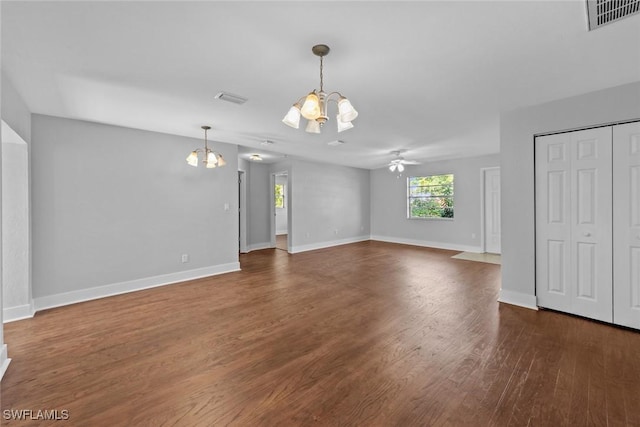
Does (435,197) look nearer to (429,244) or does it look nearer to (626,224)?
(429,244)

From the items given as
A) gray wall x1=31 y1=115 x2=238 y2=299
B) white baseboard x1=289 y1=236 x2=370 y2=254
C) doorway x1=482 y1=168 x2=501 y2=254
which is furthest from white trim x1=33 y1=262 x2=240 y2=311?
doorway x1=482 y1=168 x2=501 y2=254

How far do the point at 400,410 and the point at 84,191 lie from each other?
4.57 metres

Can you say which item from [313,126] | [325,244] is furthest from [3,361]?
[325,244]

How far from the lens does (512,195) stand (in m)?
3.41

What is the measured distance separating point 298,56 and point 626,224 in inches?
143

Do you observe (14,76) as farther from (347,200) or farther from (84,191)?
(347,200)

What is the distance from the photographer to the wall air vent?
2.87m

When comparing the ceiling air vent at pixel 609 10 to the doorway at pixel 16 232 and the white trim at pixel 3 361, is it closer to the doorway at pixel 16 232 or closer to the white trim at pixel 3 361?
the white trim at pixel 3 361

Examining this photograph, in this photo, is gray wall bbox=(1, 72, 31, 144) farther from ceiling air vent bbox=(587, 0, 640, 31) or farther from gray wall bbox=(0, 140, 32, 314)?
ceiling air vent bbox=(587, 0, 640, 31)

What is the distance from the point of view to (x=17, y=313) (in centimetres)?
310

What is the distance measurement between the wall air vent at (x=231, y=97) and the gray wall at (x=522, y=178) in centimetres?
330

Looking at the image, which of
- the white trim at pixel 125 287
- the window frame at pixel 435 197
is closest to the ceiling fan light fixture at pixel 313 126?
the white trim at pixel 125 287
